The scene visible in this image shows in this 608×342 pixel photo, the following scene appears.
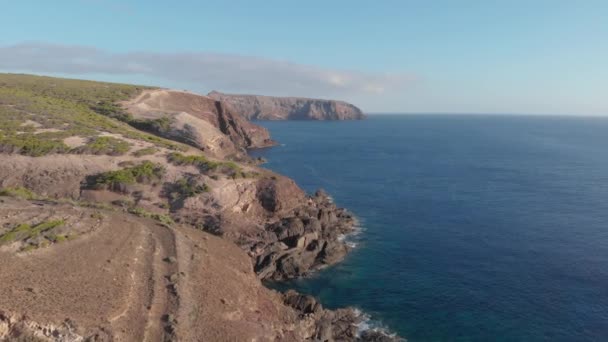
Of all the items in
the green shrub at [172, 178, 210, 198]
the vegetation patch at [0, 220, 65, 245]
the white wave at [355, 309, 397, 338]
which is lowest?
the white wave at [355, 309, 397, 338]

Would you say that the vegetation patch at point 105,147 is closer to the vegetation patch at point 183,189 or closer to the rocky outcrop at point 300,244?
the vegetation patch at point 183,189

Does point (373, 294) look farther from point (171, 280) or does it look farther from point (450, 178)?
point (450, 178)

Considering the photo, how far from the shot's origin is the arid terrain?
24.3 metres

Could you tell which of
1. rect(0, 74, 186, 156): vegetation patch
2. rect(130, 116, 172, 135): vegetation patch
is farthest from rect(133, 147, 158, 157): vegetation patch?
rect(130, 116, 172, 135): vegetation patch

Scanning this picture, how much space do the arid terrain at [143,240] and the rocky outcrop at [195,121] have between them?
14408 millimetres

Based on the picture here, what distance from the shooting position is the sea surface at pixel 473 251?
116 ft

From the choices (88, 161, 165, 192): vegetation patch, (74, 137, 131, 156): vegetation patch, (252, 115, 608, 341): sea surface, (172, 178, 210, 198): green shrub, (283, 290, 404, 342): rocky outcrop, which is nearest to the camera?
(283, 290, 404, 342): rocky outcrop

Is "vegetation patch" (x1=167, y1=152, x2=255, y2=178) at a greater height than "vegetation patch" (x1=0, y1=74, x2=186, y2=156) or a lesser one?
lesser

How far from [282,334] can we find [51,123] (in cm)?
5185

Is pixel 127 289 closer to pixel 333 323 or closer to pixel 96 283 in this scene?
pixel 96 283

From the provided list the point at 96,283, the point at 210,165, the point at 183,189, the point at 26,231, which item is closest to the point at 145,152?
the point at 210,165

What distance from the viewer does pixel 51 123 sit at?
60.2 meters

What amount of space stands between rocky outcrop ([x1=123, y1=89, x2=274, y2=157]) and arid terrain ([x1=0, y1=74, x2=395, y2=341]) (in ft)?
47.3

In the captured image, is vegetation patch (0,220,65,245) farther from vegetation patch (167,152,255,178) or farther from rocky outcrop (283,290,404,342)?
vegetation patch (167,152,255,178)
